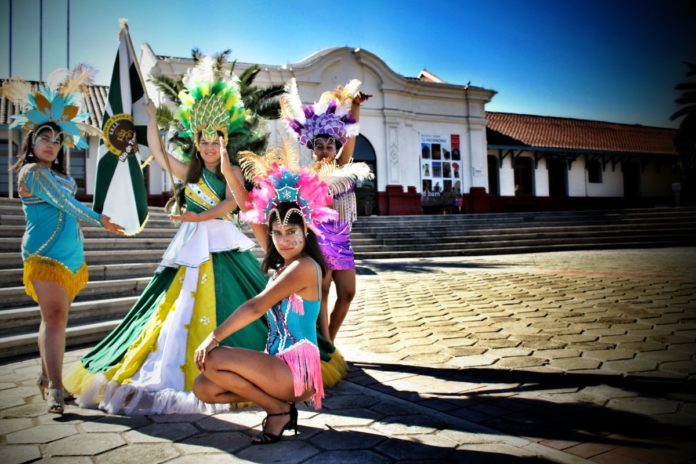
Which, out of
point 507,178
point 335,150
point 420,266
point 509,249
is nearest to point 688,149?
point 507,178

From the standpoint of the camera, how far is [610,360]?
3516 millimetres

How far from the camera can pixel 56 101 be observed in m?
3.19

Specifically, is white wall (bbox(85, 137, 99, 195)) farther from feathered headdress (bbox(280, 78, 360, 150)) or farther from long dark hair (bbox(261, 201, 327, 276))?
long dark hair (bbox(261, 201, 327, 276))

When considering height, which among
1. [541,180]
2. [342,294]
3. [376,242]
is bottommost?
[342,294]

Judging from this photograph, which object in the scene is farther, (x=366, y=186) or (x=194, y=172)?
(x=366, y=186)

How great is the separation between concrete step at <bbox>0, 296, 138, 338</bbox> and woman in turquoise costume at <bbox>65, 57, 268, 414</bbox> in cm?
175

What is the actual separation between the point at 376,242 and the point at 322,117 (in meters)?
Answer: 11.7

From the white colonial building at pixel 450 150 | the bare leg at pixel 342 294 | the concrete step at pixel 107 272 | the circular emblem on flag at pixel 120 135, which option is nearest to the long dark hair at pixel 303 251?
the bare leg at pixel 342 294

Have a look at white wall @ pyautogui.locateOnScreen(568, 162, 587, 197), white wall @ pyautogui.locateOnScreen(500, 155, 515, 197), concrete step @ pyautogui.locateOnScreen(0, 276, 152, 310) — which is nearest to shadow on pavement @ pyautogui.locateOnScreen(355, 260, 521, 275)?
concrete step @ pyautogui.locateOnScreen(0, 276, 152, 310)

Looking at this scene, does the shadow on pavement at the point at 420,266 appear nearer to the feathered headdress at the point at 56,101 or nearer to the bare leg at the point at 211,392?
the feathered headdress at the point at 56,101

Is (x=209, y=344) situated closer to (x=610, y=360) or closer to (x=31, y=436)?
(x=31, y=436)

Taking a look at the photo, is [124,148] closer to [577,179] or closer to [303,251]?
[303,251]

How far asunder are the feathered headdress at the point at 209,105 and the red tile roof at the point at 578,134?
26.2 metres

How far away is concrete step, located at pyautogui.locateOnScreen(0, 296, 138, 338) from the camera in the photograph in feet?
14.2
